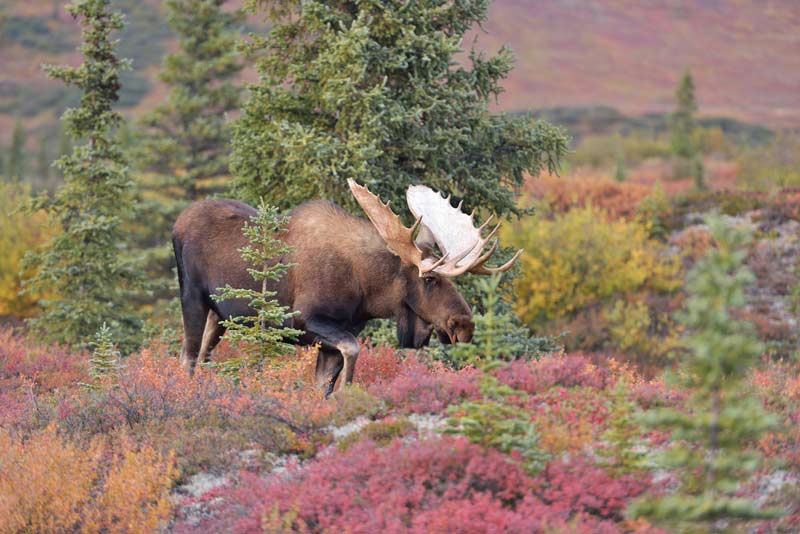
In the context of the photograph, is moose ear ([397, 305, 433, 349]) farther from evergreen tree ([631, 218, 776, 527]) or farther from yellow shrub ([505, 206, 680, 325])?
yellow shrub ([505, 206, 680, 325])

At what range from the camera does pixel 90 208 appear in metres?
17.4

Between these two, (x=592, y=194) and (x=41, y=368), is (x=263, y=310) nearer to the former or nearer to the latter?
(x=41, y=368)

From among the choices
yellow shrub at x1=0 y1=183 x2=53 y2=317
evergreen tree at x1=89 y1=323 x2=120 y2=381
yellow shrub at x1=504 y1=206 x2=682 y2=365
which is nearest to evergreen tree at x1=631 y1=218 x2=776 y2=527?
evergreen tree at x1=89 y1=323 x2=120 y2=381

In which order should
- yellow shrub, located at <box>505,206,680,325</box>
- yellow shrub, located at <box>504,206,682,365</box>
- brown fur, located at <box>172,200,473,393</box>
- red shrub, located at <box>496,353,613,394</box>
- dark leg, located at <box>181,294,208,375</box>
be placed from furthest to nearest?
yellow shrub, located at <box>505,206,680,325</box> < yellow shrub, located at <box>504,206,682,365</box> < dark leg, located at <box>181,294,208,375</box> < brown fur, located at <box>172,200,473,393</box> < red shrub, located at <box>496,353,613,394</box>

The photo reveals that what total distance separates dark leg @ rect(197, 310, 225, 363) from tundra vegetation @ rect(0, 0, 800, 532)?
34 cm

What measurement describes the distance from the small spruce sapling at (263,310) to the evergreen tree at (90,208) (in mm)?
7750

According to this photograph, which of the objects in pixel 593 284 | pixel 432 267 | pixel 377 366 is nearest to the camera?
pixel 432 267

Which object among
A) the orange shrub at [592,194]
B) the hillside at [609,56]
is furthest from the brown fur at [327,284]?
the hillside at [609,56]

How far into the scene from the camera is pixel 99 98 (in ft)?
56.0

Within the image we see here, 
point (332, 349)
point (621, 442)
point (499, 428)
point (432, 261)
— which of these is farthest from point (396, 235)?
point (621, 442)

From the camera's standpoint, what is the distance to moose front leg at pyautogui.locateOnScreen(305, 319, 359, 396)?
29.9 ft

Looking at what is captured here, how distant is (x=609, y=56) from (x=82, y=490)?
4942 inches

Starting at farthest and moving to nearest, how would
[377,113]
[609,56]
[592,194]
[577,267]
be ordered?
[609,56] → [592,194] → [577,267] → [377,113]

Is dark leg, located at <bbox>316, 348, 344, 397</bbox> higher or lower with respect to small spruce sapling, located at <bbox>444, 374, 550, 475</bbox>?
lower
